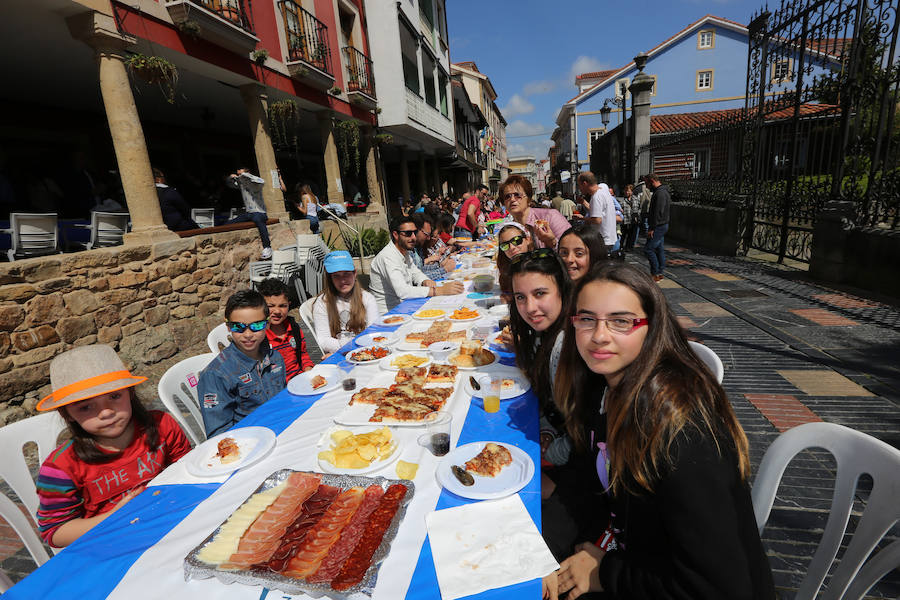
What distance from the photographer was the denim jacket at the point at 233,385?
2.59 meters

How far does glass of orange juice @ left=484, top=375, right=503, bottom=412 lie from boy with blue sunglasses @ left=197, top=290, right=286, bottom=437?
1.65 meters

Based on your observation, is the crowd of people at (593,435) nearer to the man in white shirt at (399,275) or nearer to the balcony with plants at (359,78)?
the man in white shirt at (399,275)

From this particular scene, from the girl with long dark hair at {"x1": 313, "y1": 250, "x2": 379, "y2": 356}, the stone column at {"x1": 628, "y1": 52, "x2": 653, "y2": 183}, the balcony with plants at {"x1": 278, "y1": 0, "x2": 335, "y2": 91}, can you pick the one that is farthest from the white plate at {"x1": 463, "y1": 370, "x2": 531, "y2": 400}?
the stone column at {"x1": 628, "y1": 52, "x2": 653, "y2": 183}

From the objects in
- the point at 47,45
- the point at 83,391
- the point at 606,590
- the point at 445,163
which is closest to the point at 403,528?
the point at 606,590

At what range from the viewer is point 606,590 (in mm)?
1450

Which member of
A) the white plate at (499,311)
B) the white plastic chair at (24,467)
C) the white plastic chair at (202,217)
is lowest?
the white plastic chair at (24,467)

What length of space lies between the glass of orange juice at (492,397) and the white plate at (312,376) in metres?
1.04

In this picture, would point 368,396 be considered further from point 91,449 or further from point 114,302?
point 114,302

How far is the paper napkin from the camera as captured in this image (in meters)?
1.22

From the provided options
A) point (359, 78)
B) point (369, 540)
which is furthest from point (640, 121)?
point (369, 540)

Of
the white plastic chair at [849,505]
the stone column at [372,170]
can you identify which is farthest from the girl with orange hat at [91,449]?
the stone column at [372,170]

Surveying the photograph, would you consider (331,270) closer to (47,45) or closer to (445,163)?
(47,45)

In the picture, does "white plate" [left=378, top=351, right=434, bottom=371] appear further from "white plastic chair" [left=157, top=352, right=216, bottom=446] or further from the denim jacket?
"white plastic chair" [left=157, top=352, right=216, bottom=446]

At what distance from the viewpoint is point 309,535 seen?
1386 mm
